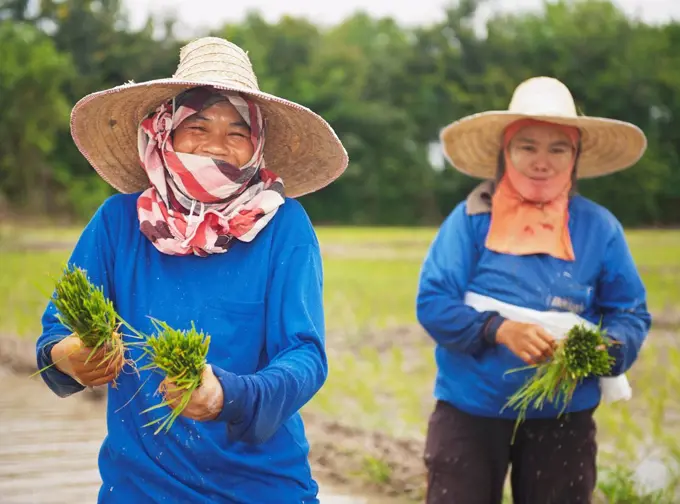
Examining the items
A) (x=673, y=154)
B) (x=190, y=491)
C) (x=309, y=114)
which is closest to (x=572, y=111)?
(x=309, y=114)

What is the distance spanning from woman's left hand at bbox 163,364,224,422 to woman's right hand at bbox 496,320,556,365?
130 centimetres

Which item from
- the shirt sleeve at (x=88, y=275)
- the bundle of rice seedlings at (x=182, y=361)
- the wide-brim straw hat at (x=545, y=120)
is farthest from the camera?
the wide-brim straw hat at (x=545, y=120)

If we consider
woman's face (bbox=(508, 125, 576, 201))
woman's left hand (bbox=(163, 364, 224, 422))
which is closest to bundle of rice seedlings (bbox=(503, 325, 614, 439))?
woman's face (bbox=(508, 125, 576, 201))

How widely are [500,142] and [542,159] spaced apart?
372 millimetres

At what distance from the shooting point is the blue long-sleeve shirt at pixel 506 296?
295 centimetres

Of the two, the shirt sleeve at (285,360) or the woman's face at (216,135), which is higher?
the woman's face at (216,135)

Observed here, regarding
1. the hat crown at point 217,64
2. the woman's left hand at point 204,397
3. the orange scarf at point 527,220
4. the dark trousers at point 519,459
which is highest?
the hat crown at point 217,64

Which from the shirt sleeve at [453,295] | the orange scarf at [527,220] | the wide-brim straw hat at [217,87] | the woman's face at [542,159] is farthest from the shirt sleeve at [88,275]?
the woman's face at [542,159]

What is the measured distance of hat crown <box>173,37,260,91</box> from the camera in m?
2.16

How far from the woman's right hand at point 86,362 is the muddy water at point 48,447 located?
1967 millimetres

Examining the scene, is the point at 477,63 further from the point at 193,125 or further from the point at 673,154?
the point at 193,125

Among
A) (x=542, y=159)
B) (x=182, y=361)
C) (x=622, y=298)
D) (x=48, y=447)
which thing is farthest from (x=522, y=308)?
(x=48, y=447)

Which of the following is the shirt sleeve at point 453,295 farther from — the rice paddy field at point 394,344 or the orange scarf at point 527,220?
the rice paddy field at point 394,344

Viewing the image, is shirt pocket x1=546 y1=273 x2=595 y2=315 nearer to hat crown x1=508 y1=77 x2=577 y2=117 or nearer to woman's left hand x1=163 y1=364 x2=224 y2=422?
hat crown x1=508 y1=77 x2=577 y2=117
